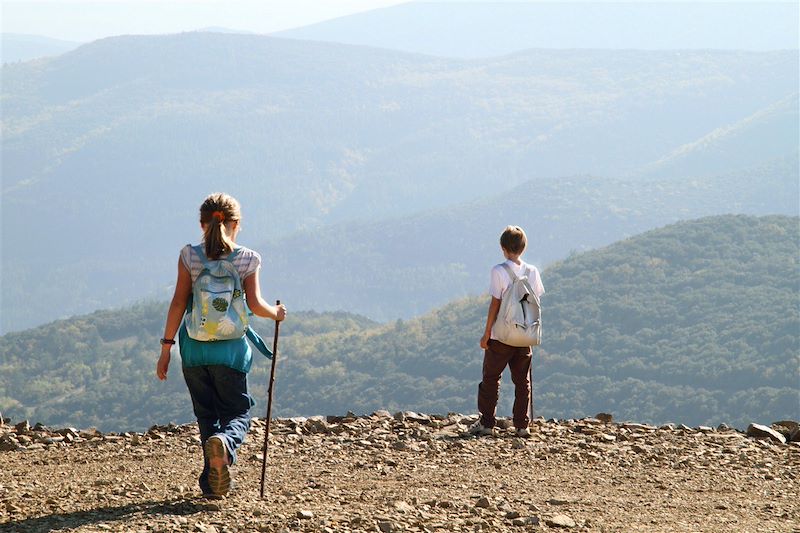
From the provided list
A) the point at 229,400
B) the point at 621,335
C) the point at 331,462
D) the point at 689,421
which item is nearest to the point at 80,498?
the point at 229,400

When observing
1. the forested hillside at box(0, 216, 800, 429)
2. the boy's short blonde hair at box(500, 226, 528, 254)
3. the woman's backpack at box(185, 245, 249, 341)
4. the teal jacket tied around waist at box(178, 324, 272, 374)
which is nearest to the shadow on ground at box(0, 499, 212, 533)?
the teal jacket tied around waist at box(178, 324, 272, 374)

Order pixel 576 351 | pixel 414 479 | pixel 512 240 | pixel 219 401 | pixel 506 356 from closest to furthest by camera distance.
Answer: pixel 219 401 < pixel 414 479 < pixel 512 240 < pixel 506 356 < pixel 576 351

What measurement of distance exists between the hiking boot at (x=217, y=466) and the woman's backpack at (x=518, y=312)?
3710mm

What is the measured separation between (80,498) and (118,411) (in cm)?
7062

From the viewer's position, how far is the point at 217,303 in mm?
6254

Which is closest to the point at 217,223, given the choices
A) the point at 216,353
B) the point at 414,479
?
the point at 216,353

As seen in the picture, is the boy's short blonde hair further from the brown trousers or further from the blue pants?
the blue pants

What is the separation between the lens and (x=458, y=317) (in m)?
83.6

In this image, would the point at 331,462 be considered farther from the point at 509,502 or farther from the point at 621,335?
the point at 621,335

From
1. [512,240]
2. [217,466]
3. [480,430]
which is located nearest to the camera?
[217,466]

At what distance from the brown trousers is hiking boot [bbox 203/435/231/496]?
3732mm

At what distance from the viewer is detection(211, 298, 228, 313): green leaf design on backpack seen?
6.25 metres

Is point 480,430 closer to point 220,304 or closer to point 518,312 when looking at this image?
point 518,312

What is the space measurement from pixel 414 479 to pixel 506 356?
7.27 feet
